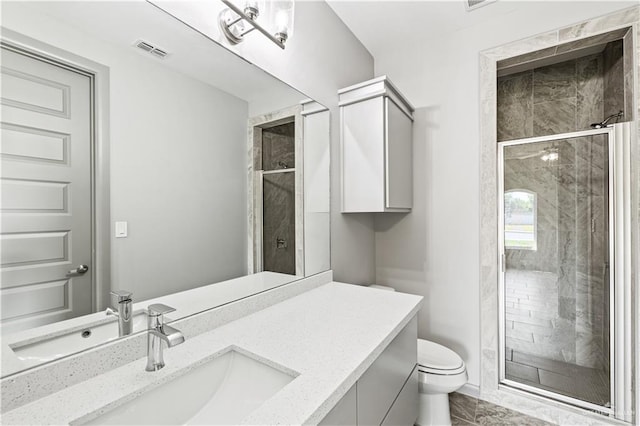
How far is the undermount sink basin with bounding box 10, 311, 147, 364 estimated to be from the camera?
0.61 metres

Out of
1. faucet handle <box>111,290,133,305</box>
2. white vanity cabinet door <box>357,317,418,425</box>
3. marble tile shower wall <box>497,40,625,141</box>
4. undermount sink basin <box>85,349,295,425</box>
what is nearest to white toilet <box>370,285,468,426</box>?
white vanity cabinet door <box>357,317,418,425</box>

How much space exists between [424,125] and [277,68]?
1.23 meters

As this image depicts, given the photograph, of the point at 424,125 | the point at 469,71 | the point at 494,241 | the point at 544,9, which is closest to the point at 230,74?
the point at 424,125

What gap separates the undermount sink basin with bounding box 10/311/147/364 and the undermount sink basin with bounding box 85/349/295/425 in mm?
194

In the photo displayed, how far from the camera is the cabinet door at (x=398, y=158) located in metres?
1.69

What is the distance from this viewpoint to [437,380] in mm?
1509

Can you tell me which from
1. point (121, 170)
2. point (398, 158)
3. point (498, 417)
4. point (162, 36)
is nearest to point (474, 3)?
point (398, 158)

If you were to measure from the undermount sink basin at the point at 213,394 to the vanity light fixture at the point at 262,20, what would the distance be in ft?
→ 3.62

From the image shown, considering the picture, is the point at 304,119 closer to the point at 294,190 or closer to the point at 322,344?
the point at 294,190

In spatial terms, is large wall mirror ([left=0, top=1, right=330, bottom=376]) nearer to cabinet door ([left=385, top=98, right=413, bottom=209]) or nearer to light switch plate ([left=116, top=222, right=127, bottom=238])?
light switch plate ([left=116, top=222, right=127, bottom=238])

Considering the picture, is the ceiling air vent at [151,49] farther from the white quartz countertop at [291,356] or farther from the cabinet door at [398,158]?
the cabinet door at [398,158]

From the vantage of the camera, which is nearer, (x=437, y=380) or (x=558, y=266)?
(x=437, y=380)

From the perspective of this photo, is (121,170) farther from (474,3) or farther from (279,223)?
(474,3)

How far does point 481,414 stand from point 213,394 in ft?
5.96
